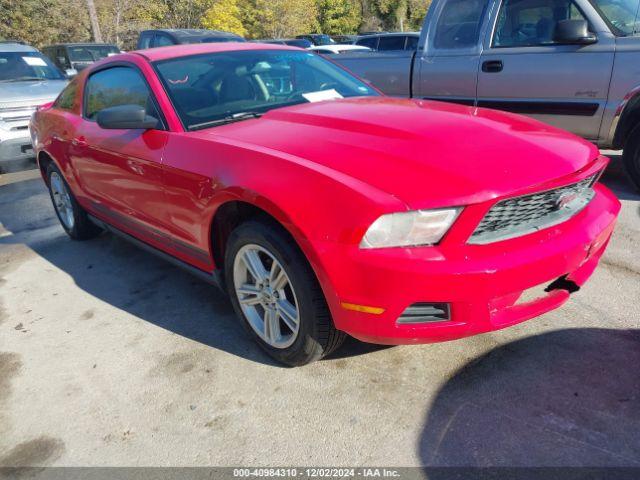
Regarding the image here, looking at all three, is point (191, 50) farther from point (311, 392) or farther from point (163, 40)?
point (163, 40)

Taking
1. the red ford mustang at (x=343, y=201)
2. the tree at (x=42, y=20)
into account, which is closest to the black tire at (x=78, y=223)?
the red ford mustang at (x=343, y=201)

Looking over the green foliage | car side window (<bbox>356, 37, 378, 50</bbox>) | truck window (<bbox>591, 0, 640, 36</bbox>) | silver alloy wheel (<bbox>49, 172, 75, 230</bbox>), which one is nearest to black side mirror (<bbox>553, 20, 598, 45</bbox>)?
truck window (<bbox>591, 0, 640, 36</bbox>)

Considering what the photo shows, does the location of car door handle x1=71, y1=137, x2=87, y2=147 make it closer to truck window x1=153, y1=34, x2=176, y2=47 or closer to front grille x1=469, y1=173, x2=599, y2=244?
front grille x1=469, y1=173, x2=599, y2=244

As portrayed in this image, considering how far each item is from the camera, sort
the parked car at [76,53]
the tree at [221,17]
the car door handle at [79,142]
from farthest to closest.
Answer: the tree at [221,17] < the parked car at [76,53] < the car door handle at [79,142]

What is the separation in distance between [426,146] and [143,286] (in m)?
2.36

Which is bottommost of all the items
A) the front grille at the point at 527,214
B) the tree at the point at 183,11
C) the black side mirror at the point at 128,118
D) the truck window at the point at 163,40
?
the front grille at the point at 527,214

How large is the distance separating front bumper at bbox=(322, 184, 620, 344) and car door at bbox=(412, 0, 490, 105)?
3435 mm

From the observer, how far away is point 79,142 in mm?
4043

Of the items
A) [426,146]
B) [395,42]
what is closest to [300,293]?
[426,146]

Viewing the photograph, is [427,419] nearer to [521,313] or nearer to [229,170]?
[521,313]

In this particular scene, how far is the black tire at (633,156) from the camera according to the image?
182 inches

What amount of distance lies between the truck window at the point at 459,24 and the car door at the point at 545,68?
0.18m

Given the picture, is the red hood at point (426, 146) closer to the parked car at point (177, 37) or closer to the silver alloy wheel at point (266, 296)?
the silver alloy wheel at point (266, 296)

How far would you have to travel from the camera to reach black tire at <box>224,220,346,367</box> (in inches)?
91.6
